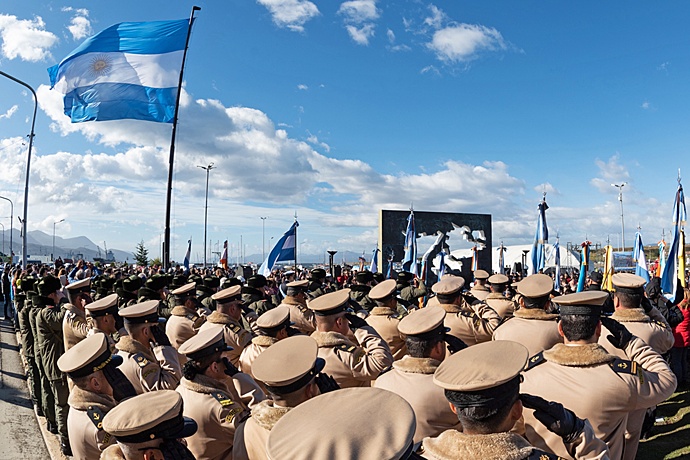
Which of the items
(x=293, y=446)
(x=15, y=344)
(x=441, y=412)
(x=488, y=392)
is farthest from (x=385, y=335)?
(x=15, y=344)

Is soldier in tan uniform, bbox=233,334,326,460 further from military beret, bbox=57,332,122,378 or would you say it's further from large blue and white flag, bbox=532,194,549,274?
large blue and white flag, bbox=532,194,549,274

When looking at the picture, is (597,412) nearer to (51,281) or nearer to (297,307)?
(297,307)

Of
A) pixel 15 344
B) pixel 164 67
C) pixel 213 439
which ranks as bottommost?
pixel 15 344

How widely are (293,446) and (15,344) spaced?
1422 cm

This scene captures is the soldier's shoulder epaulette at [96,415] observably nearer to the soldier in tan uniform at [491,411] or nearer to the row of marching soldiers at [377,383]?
the row of marching soldiers at [377,383]

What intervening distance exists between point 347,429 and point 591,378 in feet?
6.42

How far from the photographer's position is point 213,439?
344 centimetres

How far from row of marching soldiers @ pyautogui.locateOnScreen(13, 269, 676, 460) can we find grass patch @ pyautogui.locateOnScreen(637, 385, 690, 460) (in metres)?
1.40

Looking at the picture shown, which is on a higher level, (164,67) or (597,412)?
(164,67)

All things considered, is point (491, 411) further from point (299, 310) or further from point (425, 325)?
point (299, 310)

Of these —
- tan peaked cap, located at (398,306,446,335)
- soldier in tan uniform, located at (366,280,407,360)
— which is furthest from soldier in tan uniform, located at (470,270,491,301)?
tan peaked cap, located at (398,306,446,335)

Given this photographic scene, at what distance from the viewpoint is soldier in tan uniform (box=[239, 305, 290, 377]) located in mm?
4711

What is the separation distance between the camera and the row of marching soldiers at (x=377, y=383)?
6.16ft

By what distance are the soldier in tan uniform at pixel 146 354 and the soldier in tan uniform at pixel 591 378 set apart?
2.84 metres
